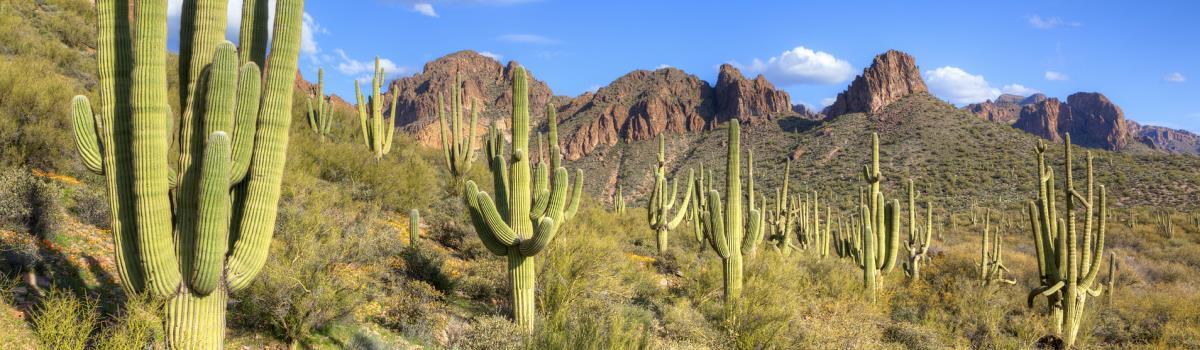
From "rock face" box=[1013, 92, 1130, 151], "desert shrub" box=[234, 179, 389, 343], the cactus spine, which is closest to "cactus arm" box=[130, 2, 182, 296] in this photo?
"desert shrub" box=[234, 179, 389, 343]

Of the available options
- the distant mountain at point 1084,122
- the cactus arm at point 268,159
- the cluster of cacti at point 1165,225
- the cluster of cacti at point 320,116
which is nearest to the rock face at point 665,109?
the cluster of cacti at point 1165,225

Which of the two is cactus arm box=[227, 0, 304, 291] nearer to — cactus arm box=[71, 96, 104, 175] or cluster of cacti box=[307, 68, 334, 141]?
cactus arm box=[71, 96, 104, 175]

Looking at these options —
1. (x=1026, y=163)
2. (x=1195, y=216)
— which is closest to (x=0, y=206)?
(x=1195, y=216)

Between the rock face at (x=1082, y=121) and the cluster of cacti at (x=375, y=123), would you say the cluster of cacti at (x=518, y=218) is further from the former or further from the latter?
the rock face at (x=1082, y=121)

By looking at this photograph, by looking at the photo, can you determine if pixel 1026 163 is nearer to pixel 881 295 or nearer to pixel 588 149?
pixel 881 295

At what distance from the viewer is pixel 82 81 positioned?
43.0ft

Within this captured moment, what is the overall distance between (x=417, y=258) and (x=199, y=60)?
474 cm

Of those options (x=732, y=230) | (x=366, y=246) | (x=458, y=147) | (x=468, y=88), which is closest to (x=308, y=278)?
(x=366, y=246)

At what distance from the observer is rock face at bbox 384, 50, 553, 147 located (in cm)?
8106

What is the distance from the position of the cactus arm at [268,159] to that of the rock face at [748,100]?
79.7 meters

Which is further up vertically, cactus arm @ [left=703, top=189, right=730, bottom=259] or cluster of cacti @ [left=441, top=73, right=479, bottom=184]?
cluster of cacti @ [left=441, top=73, right=479, bottom=184]

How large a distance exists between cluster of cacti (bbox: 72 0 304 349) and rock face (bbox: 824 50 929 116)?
224 feet

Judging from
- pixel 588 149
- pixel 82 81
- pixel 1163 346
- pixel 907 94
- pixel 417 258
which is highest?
pixel 907 94

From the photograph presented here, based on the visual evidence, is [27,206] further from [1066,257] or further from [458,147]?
[1066,257]
